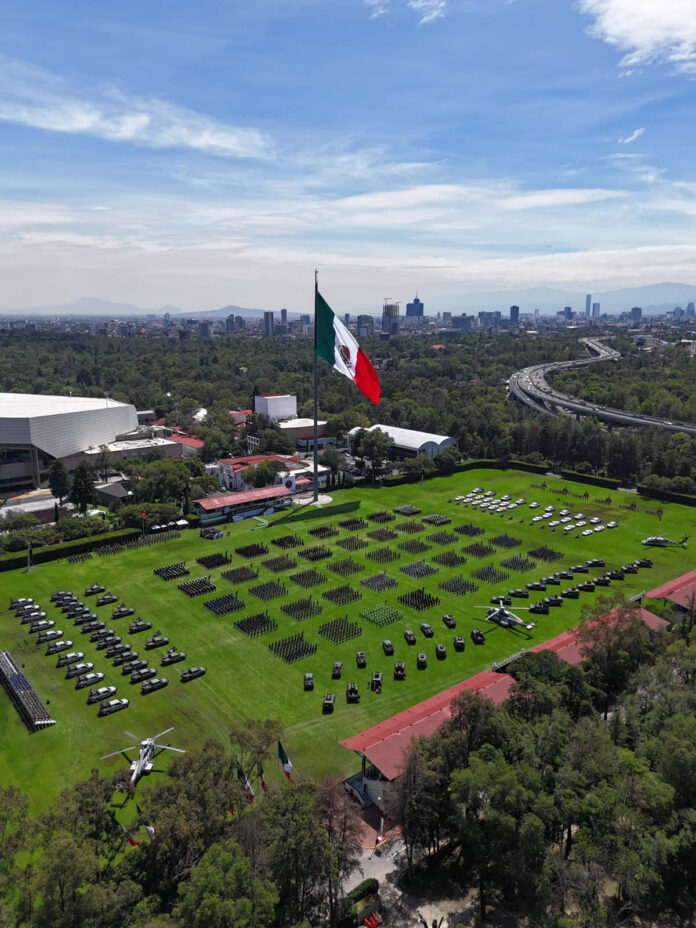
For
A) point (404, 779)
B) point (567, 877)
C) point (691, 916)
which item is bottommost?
point (691, 916)

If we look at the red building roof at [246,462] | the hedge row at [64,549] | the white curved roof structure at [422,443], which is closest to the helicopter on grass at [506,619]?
the hedge row at [64,549]

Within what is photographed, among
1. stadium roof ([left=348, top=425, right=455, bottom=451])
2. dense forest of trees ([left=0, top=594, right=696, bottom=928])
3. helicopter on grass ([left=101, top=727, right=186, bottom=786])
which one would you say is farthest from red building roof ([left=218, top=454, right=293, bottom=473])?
dense forest of trees ([left=0, top=594, right=696, bottom=928])

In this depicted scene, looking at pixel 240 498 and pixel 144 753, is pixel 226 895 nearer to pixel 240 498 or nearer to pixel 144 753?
pixel 144 753

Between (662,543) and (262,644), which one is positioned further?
(662,543)

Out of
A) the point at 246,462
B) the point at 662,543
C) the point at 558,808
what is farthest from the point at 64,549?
the point at 662,543

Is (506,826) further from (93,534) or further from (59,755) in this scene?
(93,534)

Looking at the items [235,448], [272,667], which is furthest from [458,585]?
[235,448]
